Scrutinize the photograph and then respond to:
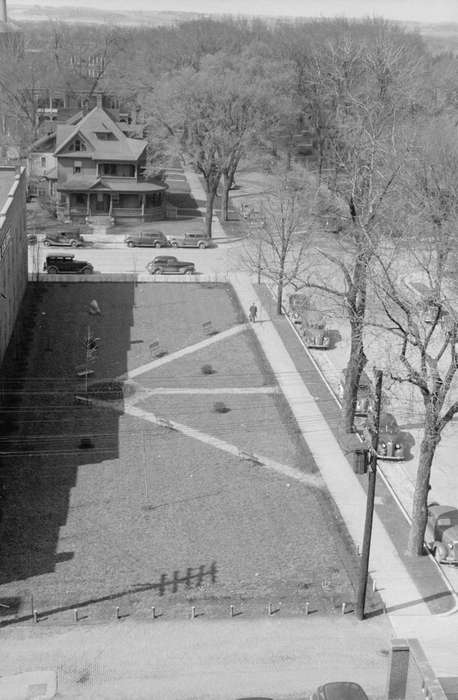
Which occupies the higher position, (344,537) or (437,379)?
(437,379)

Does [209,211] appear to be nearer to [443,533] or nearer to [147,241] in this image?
[147,241]

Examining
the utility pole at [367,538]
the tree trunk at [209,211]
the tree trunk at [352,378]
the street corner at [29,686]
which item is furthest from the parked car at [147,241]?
the street corner at [29,686]

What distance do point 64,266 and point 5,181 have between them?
25.1ft

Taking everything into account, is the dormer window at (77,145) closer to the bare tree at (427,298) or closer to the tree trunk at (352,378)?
the bare tree at (427,298)

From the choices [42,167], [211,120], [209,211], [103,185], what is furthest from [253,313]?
[42,167]

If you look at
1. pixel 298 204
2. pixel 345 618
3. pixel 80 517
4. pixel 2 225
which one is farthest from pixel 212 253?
pixel 345 618

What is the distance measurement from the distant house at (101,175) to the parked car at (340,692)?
173ft

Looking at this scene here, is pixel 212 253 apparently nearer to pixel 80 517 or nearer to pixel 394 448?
pixel 394 448

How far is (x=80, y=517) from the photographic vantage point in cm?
2514

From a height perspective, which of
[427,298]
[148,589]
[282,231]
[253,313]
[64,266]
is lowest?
[64,266]

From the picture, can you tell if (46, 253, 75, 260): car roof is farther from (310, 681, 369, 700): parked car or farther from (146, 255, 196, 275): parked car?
(310, 681, 369, 700): parked car

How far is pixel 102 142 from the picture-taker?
67875 millimetres

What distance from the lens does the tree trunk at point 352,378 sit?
29578 millimetres

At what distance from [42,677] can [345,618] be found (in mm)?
7425
